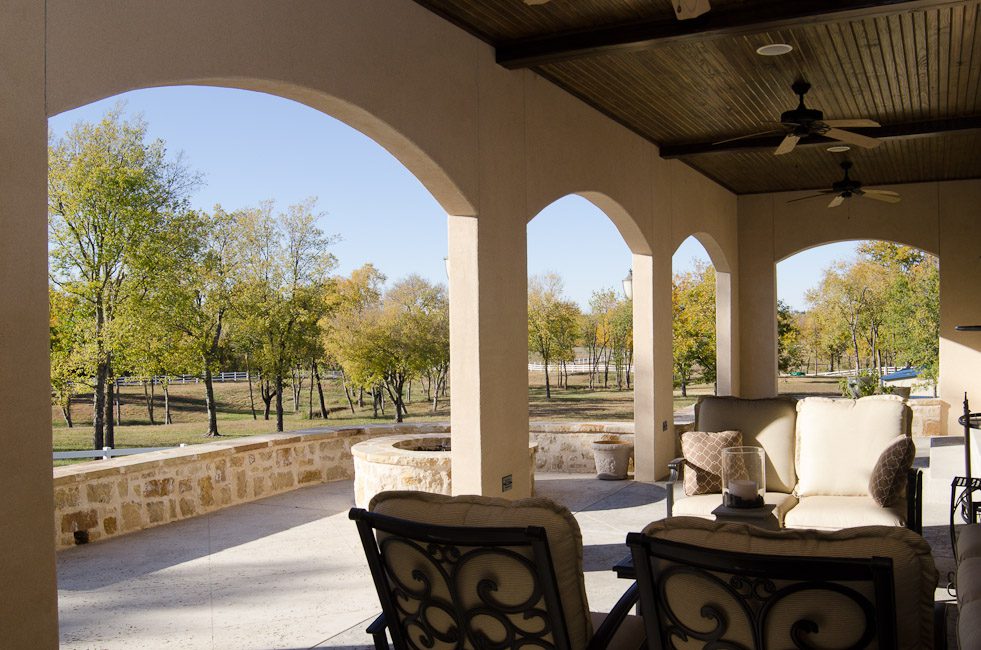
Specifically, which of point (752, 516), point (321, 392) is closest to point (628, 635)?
point (752, 516)

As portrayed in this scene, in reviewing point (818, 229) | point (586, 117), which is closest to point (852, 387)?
point (818, 229)

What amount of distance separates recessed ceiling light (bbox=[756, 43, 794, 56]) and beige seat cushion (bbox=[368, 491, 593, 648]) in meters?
4.18

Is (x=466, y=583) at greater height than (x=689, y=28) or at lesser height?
lesser

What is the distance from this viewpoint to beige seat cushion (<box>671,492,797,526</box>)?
4707 mm

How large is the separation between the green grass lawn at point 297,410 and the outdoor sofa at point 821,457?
13.1 m

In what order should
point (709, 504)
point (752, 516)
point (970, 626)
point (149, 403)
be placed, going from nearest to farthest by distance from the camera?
point (970, 626) < point (752, 516) < point (709, 504) < point (149, 403)

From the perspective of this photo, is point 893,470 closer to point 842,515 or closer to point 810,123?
point 842,515

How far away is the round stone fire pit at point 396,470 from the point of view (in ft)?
20.9

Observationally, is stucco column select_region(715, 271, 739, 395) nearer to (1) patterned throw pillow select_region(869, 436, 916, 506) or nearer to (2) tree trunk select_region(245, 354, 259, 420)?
(1) patterned throw pillow select_region(869, 436, 916, 506)

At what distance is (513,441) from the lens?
5.63 meters

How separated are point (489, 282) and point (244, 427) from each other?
53.0 feet

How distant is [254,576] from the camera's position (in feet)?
17.3

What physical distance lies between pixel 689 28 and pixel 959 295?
782 cm

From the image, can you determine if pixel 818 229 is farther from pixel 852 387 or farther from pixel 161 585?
pixel 161 585
